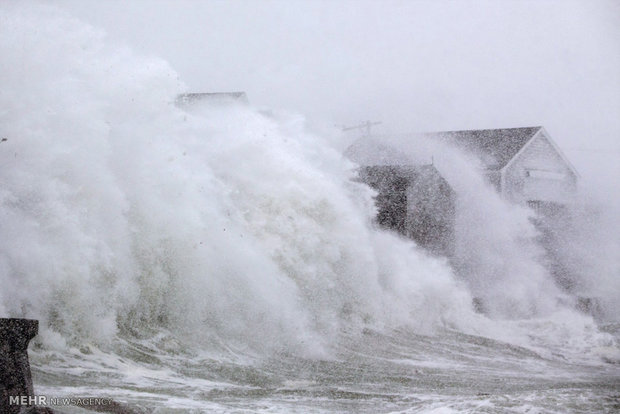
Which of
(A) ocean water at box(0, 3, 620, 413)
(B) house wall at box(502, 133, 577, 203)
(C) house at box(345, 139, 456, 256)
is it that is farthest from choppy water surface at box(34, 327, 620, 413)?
(B) house wall at box(502, 133, 577, 203)

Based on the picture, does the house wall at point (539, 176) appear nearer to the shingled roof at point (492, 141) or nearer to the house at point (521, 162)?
the house at point (521, 162)

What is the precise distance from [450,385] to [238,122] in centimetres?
619

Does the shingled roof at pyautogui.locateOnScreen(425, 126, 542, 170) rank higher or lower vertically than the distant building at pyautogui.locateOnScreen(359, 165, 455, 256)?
higher

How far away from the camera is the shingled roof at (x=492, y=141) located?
2092cm

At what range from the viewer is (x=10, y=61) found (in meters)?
7.83

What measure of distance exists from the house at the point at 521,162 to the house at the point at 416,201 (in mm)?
2771

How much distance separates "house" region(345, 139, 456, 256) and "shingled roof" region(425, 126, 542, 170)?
3.43 m

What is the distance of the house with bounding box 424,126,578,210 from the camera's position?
2048 centimetres

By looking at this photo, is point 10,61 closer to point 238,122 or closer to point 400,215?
point 238,122

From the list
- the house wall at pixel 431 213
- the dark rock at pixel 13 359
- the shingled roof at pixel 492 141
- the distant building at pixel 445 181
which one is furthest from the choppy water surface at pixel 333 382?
the shingled roof at pixel 492 141

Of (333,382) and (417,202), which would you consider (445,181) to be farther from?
(333,382)

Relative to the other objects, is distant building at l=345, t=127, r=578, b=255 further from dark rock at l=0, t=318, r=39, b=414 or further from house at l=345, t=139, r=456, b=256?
dark rock at l=0, t=318, r=39, b=414

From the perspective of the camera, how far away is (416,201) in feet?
56.3

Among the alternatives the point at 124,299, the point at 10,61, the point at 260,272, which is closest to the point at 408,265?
the point at 260,272
